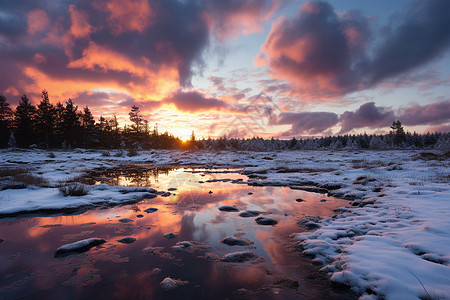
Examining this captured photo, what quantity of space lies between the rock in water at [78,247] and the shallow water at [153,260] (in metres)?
0.21

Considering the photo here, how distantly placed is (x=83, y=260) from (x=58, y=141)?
2862 inches

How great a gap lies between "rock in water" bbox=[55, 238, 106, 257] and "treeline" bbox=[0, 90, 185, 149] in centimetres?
5800

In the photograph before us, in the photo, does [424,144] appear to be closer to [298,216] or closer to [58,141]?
[298,216]

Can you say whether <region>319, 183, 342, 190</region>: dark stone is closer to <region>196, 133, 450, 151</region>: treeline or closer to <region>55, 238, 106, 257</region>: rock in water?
<region>55, 238, 106, 257</region>: rock in water

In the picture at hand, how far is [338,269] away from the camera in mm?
4574

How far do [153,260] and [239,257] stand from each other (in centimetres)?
207

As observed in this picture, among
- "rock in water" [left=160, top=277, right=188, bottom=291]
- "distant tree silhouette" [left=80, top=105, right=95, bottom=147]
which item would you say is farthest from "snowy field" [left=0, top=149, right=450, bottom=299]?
"distant tree silhouette" [left=80, top=105, right=95, bottom=147]

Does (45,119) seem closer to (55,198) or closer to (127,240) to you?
(55,198)

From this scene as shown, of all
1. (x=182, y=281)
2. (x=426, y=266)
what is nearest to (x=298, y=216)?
(x=426, y=266)

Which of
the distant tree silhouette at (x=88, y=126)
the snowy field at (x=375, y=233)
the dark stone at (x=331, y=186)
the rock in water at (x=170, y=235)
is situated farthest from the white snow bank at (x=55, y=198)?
the distant tree silhouette at (x=88, y=126)

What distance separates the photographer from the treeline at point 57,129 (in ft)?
172

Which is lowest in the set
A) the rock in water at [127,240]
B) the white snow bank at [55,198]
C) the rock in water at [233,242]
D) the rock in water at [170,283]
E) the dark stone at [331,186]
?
the dark stone at [331,186]

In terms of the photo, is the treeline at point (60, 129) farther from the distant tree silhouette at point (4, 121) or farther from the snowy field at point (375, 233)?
the snowy field at point (375, 233)

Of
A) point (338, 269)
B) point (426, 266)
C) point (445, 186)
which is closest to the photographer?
point (426, 266)
